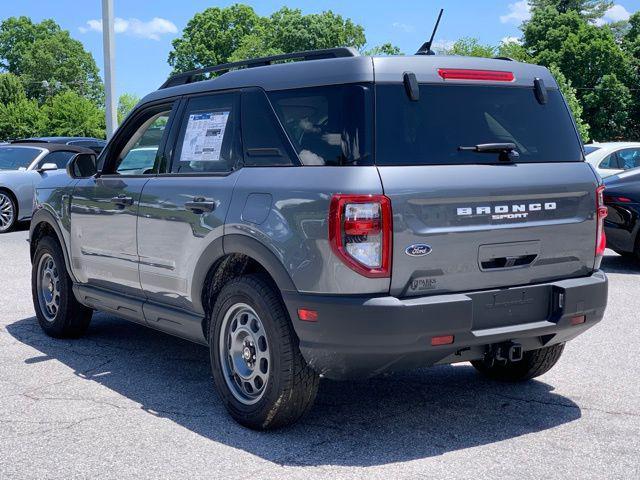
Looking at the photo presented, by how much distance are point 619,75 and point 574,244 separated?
206ft

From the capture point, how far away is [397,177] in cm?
409

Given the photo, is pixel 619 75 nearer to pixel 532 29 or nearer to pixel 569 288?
pixel 532 29

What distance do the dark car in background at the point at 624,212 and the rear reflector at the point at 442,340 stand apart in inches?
285

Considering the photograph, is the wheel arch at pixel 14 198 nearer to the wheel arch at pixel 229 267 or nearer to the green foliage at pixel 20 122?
the wheel arch at pixel 229 267

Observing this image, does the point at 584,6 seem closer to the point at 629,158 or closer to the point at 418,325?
the point at 629,158

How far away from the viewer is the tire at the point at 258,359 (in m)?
4.35

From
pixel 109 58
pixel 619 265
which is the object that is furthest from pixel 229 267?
pixel 109 58

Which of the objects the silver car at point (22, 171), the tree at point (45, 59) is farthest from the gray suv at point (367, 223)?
the tree at point (45, 59)

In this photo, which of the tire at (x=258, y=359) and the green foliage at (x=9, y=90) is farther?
the green foliage at (x=9, y=90)

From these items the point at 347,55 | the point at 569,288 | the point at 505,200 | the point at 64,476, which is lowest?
the point at 64,476

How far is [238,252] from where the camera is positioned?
459 centimetres

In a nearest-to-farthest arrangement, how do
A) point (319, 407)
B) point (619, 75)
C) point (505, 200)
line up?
point (505, 200)
point (319, 407)
point (619, 75)

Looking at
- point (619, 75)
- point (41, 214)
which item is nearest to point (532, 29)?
point (619, 75)

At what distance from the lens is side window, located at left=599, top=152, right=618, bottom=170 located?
14.6 meters
